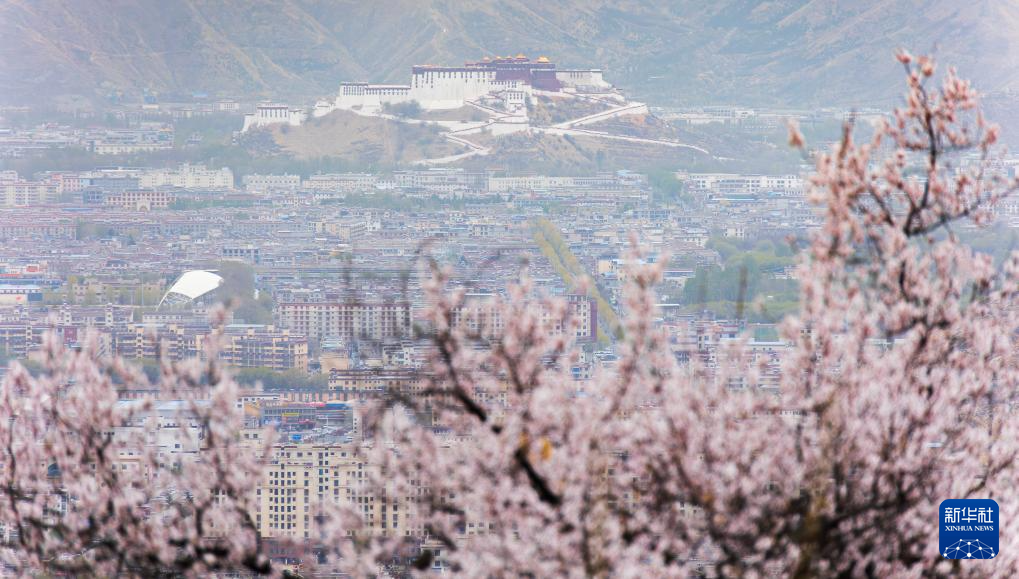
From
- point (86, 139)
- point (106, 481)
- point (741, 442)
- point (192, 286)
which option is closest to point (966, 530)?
point (741, 442)

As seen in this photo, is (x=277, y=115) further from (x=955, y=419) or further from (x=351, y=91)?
(x=955, y=419)

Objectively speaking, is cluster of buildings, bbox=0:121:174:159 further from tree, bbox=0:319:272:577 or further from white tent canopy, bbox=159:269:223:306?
tree, bbox=0:319:272:577

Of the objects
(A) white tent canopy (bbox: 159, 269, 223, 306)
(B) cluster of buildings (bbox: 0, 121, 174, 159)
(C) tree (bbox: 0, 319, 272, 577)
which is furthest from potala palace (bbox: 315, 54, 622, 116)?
(C) tree (bbox: 0, 319, 272, 577)

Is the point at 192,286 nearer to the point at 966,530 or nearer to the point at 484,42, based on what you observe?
the point at 484,42

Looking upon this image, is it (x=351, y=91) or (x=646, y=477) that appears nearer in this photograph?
(x=646, y=477)

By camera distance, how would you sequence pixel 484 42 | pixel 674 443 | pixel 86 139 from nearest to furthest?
pixel 674 443 < pixel 86 139 < pixel 484 42

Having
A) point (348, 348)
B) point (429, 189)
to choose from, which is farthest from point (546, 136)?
point (348, 348)
